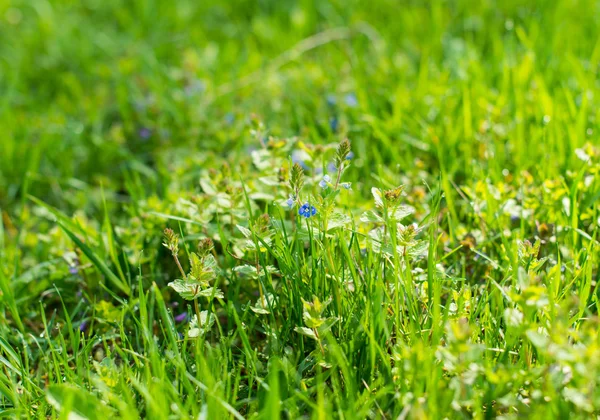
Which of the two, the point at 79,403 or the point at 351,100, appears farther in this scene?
the point at 351,100

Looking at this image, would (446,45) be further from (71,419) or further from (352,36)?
(71,419)

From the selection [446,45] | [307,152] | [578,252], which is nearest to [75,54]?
[446,45]

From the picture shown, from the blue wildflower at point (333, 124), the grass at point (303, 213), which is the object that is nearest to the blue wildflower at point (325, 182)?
the grass at point (303, 213)

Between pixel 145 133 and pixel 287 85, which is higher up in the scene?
pixel 287 85

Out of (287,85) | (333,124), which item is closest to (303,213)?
(333,124)

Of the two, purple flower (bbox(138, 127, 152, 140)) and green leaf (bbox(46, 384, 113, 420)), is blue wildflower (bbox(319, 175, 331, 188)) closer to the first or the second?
green leaf (bbox(46, 384, 113, 420))

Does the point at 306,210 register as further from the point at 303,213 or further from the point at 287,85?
the point at 287,85
